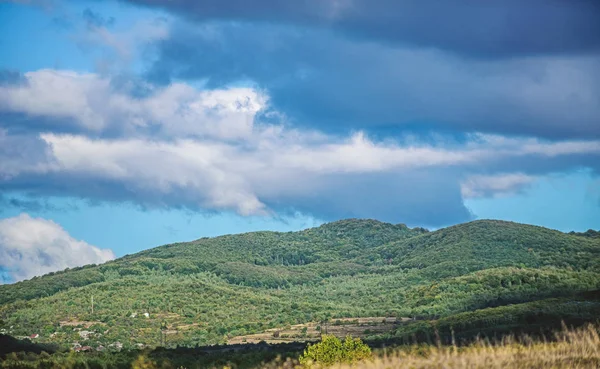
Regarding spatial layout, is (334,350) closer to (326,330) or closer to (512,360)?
(512,360)

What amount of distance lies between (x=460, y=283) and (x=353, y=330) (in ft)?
153

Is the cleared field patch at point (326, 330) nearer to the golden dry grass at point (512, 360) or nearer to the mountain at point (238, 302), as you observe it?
the mountain at point (238, 302)

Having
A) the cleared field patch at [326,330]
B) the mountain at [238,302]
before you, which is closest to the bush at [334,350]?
the mountain at [238,302]

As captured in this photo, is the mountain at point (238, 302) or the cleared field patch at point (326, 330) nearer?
the cleared field patch at point (326, 330)

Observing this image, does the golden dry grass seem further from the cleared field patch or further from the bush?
the cleared field patch

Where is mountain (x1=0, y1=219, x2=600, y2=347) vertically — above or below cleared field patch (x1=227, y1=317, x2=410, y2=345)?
above

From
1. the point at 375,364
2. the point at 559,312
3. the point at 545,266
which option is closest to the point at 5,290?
the point at 545,266

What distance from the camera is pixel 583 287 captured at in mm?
128750

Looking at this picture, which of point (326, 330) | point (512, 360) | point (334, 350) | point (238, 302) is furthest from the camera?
point (238, 302)

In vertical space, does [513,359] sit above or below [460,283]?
below

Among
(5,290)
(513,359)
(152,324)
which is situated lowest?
(513,359)

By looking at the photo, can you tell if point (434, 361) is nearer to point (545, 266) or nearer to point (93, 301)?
point (93, 301)

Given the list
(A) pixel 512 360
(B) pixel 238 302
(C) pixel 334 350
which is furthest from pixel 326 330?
(A) pixel 512 360

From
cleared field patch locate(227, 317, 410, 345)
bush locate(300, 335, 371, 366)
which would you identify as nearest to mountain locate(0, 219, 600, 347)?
cleared field patch locate(227, 317, 410, 345)
